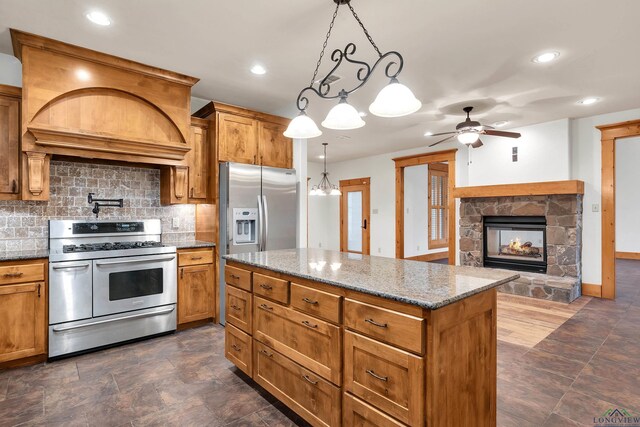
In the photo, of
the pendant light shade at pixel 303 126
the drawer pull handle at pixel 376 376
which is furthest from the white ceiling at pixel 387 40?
the drawer pull handle at pixel 376 376

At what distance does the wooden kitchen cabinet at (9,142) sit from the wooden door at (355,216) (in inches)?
259

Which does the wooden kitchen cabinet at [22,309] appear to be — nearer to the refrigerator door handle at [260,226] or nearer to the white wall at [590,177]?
the refrigerator door handle at [260,226]

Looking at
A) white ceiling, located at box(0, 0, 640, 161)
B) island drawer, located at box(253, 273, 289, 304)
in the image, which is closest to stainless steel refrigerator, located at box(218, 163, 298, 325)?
white ceiling, located at box(0, 0, 640, 161)

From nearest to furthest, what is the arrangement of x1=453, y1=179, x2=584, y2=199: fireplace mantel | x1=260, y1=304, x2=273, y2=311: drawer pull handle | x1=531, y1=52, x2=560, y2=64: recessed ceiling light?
x1=260, y1=304, x2=273, y2=311: drawer pull handle, x1=531, y1=52, x2=560, y2=64: recessed ceiling light, x1=453, y1=179, x2=584, y2=199: fireplace mantel

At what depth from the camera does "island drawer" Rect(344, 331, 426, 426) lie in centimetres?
137

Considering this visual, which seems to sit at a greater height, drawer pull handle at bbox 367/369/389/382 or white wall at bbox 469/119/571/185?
white wall at bbox 469/119/571/185

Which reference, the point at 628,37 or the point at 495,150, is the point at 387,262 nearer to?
the point at 628,37

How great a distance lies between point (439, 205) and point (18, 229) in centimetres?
816

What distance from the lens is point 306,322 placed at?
6.23 feet

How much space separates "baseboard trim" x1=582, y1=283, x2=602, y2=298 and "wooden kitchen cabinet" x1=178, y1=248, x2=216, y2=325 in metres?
5.25

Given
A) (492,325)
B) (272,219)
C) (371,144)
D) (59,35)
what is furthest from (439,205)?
(59,35)

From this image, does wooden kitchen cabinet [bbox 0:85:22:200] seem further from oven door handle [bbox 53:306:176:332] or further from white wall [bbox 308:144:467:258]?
white wall [bbox 308:144:467:258]

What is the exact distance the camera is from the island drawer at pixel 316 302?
173cm

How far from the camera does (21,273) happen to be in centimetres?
269
